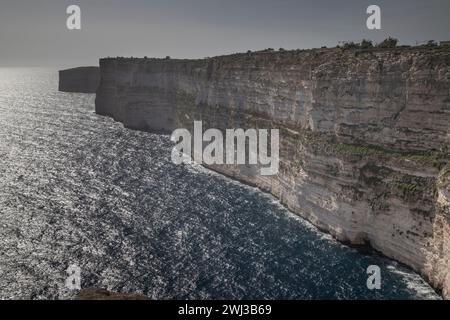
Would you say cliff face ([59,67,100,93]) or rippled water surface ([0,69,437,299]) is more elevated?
cliff face ([59,67,100,93])

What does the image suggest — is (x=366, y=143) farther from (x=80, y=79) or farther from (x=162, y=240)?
(x=80, y=79)
